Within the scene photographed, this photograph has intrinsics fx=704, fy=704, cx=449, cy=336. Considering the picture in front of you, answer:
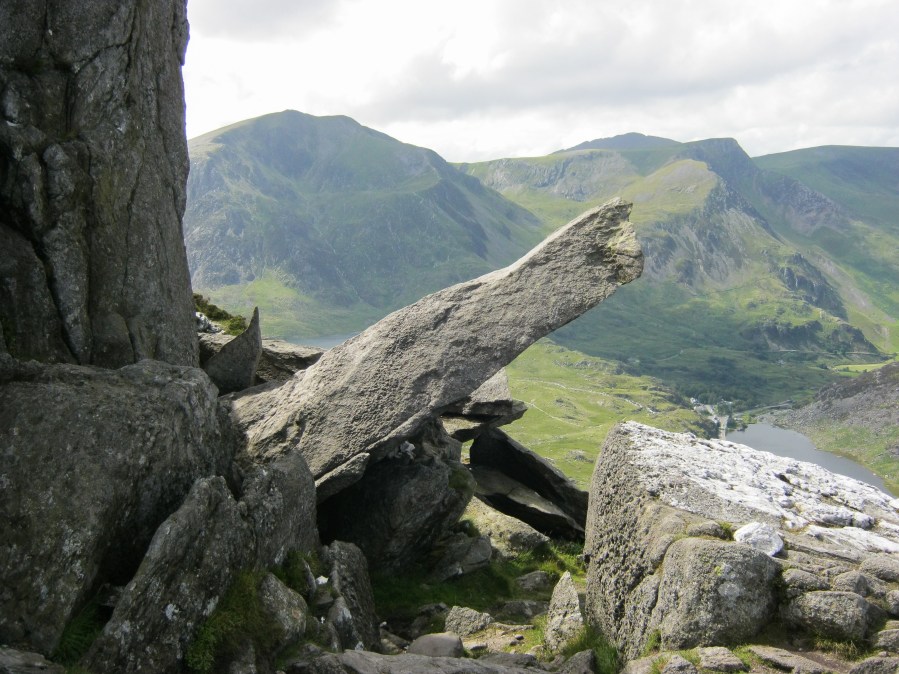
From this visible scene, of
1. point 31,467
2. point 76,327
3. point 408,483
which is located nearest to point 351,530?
point 408,483

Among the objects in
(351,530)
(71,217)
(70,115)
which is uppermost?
(70,115)

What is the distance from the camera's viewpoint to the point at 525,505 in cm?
3095

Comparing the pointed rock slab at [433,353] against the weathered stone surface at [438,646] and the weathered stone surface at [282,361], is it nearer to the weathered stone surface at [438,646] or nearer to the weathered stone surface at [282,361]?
the weathered stone surface at [282,361]

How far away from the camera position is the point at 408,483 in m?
25.3

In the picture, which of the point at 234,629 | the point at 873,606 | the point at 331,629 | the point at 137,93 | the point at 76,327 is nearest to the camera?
the point at 234,629

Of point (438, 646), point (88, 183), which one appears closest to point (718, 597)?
point (438, 646)

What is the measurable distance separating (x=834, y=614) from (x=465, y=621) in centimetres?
1044

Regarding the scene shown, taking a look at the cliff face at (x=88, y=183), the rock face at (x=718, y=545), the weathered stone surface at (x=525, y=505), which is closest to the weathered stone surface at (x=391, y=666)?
the rock face at (x=718, y=545)

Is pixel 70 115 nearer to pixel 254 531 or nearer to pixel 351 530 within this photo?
pixel 254 531

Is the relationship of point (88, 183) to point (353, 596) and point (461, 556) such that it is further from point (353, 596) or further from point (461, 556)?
point (461, 556)

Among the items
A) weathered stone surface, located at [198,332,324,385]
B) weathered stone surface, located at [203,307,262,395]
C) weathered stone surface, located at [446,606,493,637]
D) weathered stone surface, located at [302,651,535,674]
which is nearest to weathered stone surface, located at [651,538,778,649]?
weathered stone surface, located at [302,651,535,674]

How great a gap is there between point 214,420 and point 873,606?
15.3m

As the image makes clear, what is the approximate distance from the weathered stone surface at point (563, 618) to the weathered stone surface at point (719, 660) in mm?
5305

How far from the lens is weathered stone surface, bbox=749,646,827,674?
13.5 m
